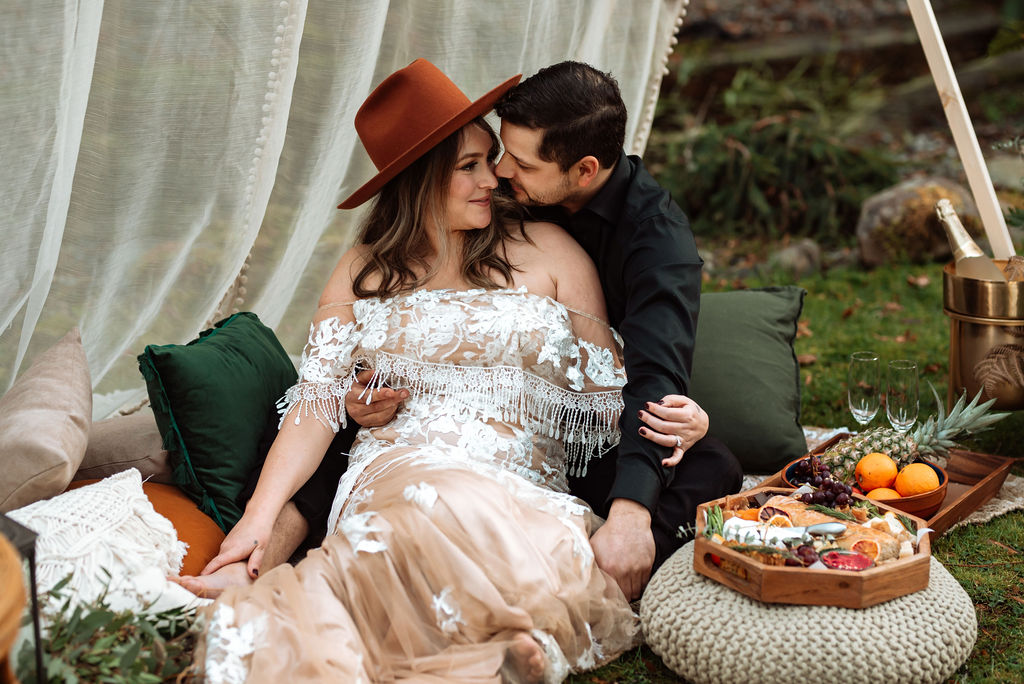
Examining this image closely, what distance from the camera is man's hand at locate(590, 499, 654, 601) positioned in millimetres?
2529

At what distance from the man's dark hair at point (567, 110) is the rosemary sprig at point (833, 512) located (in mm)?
1102

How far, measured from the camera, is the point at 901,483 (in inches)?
119

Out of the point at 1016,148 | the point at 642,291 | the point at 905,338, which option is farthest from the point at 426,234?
the point at 905,338

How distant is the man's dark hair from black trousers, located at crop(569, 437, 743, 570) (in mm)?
Answer: 888

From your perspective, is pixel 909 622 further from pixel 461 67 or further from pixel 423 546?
pixel 461 67

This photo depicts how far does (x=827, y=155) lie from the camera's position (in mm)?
6926

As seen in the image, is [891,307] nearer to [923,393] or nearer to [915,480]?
[923,393]

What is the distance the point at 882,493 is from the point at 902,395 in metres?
0.37

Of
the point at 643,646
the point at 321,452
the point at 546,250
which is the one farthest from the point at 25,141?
the point at 643,646

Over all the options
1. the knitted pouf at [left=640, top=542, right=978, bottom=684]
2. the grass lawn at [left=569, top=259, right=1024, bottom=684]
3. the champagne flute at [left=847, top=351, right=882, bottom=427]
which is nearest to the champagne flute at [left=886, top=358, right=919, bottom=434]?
the champagne flute at [left=847, top=351, right=882, bottom=427]

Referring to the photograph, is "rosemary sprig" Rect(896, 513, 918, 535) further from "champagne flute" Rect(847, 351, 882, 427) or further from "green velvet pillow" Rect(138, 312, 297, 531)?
"green velvet pillow" Rect(138, 312, 297, 531)

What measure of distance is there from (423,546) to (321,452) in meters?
0.74

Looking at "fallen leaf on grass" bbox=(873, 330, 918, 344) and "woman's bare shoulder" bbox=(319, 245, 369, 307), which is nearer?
"woman's bare shoulder" bbox=(319, 245, 369, 307)

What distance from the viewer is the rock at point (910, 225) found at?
20.6ft
